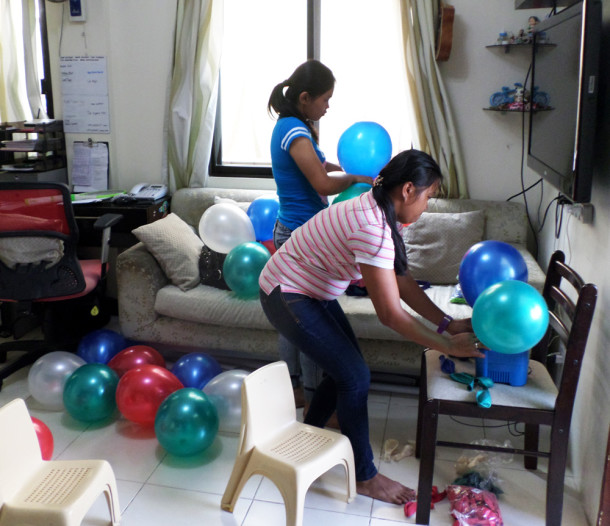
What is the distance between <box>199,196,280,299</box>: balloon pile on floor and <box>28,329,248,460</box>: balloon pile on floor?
402mm

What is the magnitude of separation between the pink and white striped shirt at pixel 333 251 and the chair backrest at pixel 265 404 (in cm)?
28

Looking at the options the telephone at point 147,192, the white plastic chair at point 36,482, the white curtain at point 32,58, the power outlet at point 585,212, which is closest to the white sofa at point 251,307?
the telephone at point 147,192

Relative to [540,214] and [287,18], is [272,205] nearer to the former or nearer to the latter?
[287,18]

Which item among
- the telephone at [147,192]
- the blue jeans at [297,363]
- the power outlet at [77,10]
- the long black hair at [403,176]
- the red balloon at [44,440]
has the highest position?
the power outlet at [77,10]

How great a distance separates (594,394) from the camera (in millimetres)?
2119

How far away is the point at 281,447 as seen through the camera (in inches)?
80.0

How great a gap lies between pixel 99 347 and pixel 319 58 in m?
1.97

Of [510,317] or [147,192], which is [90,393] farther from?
[510,317]

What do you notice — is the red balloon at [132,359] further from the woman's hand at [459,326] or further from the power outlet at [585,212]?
the power outlet at [585,212]

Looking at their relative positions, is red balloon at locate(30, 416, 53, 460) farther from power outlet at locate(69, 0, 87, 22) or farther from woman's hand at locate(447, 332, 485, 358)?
power outlet at locate(69, 0, 87, 22)

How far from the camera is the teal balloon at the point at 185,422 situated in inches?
91.2

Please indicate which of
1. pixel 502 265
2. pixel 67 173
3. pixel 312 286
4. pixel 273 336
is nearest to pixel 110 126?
pixel 67 173

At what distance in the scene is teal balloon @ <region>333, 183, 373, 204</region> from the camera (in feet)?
7.98

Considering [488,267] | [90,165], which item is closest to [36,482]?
[488,267]
